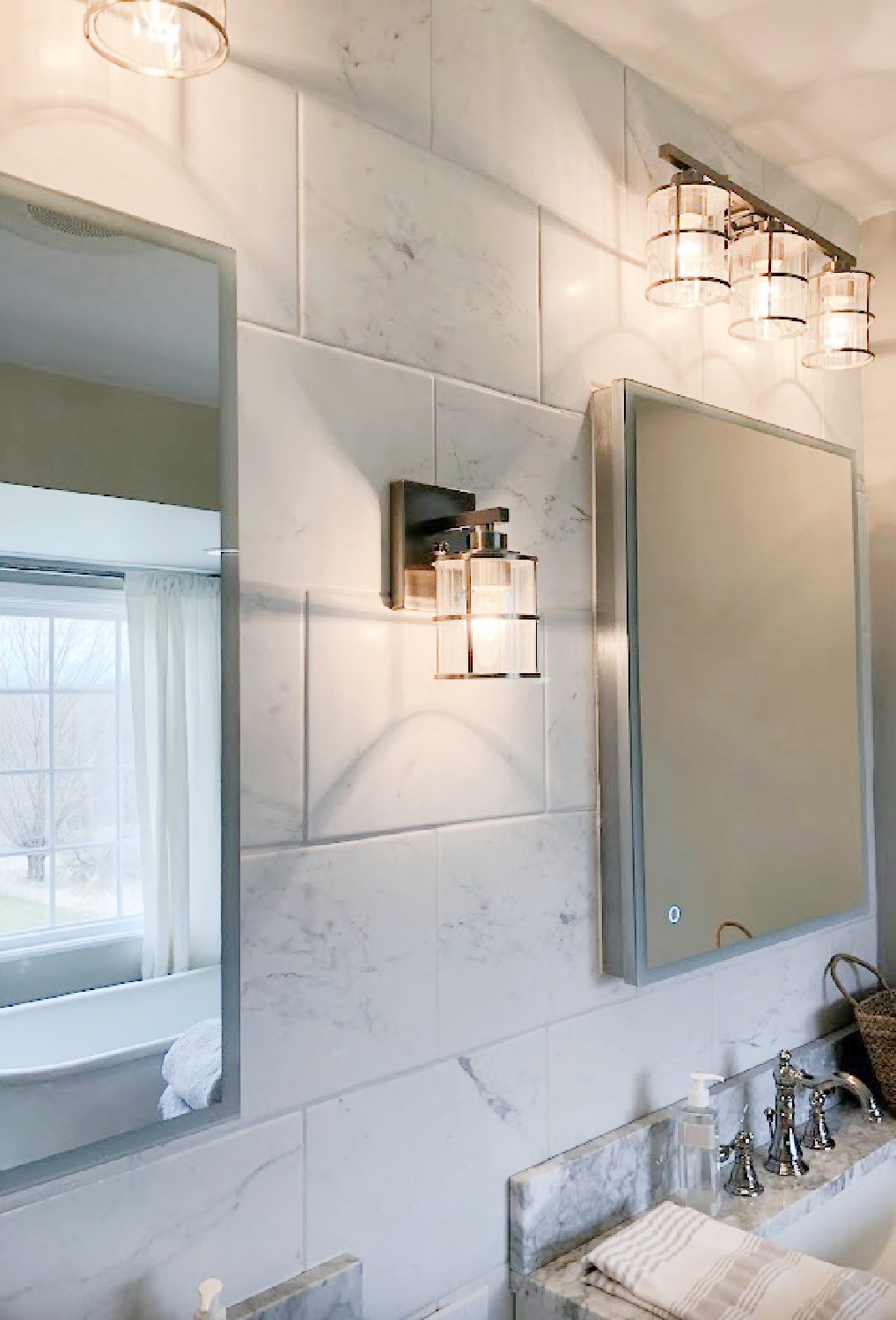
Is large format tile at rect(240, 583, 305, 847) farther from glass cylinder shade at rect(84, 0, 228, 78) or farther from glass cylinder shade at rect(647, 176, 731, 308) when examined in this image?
glass cylinder shade at rect(647, 176, 731, 308)

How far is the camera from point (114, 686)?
38.8 inches

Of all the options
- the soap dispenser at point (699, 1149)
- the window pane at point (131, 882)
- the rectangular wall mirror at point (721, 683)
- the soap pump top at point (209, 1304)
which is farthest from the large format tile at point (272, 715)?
the soap dispenser at point (699, 1149)

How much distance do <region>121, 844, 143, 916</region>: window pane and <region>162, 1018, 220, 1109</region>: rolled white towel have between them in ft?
0.44

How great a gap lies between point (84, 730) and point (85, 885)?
0.45 feet

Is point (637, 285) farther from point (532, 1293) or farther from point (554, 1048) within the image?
point (532, 1293)

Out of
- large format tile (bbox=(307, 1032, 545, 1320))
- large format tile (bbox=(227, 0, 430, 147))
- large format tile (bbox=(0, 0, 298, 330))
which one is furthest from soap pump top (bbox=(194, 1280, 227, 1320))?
large format tile (bbox=(227, 0, 430, 147))

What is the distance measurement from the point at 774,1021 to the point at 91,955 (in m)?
1.27

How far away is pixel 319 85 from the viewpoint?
1185mm

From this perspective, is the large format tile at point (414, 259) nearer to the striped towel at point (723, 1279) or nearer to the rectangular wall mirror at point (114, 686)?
the rectangular wall mirror at point (114, 686)

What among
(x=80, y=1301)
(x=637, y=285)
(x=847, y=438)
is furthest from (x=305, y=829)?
(x=847, y=438)

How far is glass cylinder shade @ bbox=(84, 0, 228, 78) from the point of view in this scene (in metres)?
0.90

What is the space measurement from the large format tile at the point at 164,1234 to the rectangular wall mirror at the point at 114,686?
0.04 m

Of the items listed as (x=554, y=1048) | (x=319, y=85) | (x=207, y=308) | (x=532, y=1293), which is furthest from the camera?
(x=554, y=1048)

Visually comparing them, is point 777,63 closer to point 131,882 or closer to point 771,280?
point 771,280
